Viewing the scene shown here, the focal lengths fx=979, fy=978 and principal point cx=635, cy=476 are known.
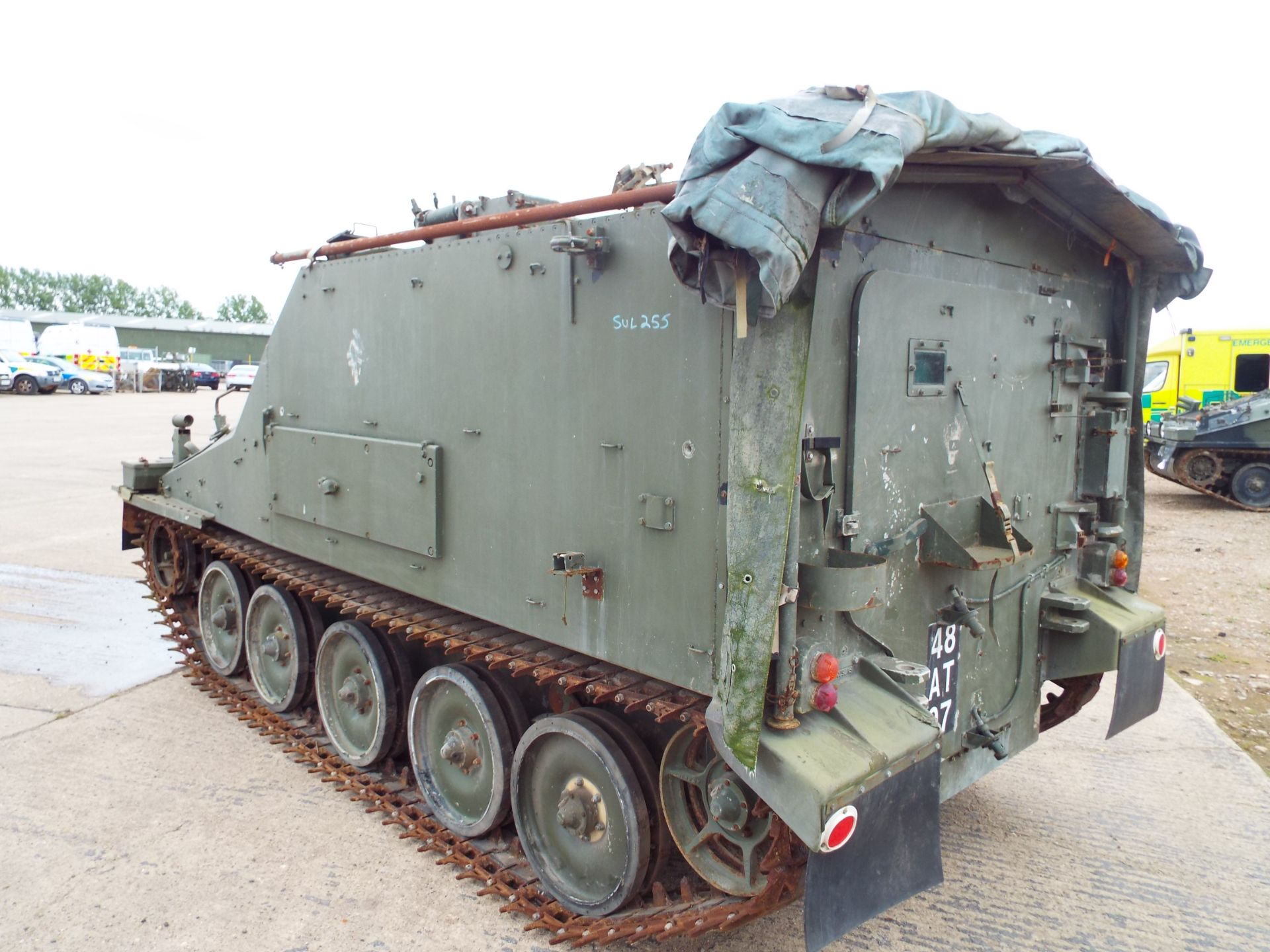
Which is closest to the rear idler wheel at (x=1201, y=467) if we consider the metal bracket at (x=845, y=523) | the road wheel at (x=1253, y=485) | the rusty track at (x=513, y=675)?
the road wheel at (x=1253, y=485)

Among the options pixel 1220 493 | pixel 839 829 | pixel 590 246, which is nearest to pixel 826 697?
pixel 839 829

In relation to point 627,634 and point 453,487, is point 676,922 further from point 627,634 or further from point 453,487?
point 453,487

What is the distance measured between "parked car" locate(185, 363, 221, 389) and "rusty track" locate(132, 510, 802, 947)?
44.4 metres

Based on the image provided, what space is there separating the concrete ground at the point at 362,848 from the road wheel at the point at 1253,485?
1034cm

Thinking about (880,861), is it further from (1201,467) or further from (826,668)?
(1201,467)

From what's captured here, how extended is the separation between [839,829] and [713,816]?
1.77 feet

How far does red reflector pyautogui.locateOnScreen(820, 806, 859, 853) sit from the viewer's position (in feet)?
9.27

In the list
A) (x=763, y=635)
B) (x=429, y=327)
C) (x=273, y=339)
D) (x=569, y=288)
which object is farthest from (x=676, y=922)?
(x=273, y=339)

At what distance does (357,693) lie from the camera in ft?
16.7

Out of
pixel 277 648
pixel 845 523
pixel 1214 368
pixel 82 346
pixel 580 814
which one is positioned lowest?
pixel 580 814

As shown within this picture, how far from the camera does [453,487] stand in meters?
4.18

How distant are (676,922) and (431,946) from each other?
992 mm

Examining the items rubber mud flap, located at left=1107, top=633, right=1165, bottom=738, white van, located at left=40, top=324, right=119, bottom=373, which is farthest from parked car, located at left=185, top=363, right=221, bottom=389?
rubber mud flap, located at left=1107, top=633, right=1165, bottom=738

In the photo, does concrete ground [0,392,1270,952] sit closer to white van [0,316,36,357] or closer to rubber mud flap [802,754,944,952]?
rubber mud flap [802,754,944,952]
